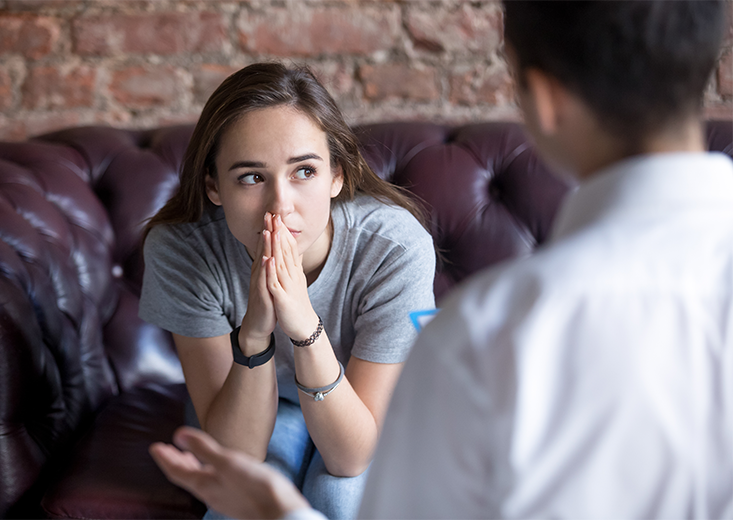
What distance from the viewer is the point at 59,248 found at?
1.41 meters

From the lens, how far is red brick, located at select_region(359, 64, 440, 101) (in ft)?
6.02

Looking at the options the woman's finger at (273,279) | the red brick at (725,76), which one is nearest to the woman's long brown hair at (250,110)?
the woman's finger at (273,279)

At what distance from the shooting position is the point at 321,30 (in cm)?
183

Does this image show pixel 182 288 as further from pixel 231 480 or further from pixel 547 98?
pixel 547 98

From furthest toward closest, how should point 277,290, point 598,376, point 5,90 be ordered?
point 5,90, point 277,290, point 598,376

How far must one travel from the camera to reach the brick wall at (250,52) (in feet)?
5.96

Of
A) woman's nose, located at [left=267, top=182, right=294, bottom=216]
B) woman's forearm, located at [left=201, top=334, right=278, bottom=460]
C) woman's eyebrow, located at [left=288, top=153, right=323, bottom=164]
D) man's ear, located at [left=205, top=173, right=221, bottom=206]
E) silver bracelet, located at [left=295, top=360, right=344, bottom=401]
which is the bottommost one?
woman's forearm, located at [left=201, top=334, right=278, bottom=460]

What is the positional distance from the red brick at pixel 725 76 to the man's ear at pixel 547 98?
62.5 inches

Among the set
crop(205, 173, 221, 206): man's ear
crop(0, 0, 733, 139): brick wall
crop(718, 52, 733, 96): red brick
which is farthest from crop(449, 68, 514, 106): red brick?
crop(205, 173, 221, 206): man's ear

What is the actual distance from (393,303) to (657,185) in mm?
721

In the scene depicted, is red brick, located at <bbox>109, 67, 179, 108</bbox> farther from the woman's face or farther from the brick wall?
the woman's face

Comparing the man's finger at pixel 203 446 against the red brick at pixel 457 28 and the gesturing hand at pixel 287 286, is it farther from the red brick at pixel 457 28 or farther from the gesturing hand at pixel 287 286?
the red brick at pixel 457 28

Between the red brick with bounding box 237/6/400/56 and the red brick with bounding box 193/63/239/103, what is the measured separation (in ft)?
0.31

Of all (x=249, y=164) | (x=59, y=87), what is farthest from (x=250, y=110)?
(x=59, y=87)
